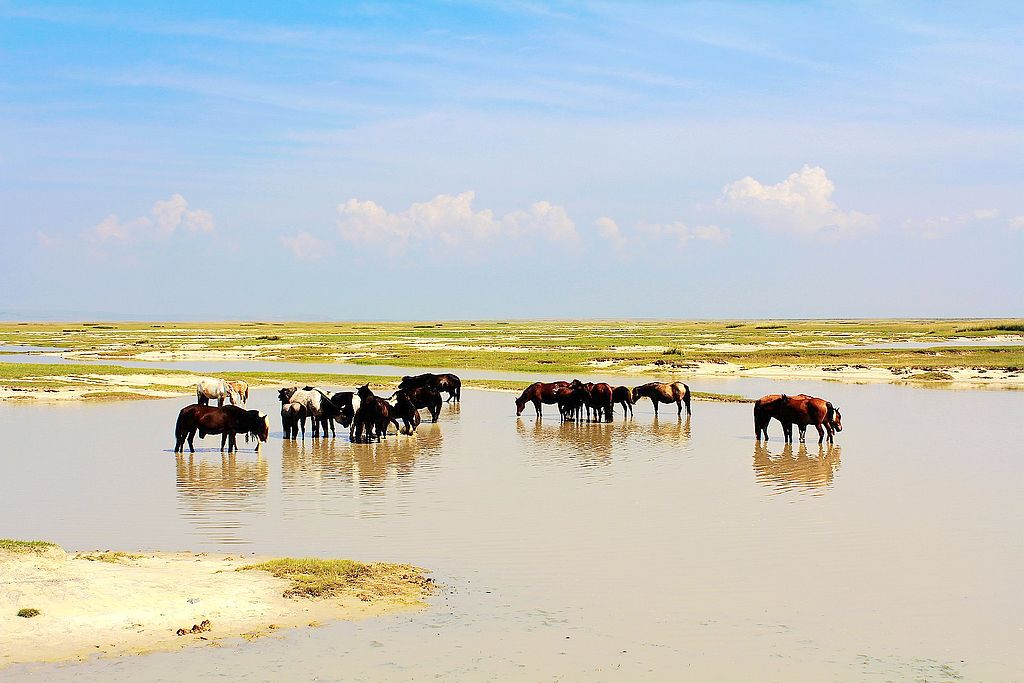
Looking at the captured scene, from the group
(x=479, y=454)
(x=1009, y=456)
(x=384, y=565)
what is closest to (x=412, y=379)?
(x=479, y=454)

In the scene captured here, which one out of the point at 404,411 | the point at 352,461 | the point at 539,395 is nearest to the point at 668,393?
the point at 539,395

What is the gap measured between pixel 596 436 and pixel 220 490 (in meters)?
10.4

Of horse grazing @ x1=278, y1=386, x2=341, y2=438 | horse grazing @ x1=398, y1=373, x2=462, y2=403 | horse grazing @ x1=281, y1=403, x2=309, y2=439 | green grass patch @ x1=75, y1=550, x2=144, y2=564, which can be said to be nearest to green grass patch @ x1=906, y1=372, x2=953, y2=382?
horse grazing @ x1=398, y1=373, x2=462, y2=403

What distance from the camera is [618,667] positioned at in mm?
8320

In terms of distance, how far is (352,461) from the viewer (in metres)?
19.9

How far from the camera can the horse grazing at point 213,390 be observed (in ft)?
103

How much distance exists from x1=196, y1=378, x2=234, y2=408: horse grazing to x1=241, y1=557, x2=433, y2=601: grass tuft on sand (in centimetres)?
2107

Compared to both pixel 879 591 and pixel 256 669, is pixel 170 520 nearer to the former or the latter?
pixel 256 669

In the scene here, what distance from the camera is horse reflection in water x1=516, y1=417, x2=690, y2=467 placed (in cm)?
2131

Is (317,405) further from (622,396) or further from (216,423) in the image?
(622,396)

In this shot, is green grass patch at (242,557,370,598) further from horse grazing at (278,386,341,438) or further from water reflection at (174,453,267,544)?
horse grazing at (278,386,341,438)

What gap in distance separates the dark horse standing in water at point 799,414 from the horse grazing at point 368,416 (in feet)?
28.2

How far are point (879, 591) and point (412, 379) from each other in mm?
22706

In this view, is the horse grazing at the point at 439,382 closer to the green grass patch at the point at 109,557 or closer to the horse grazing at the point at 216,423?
the horse grazing at the point at 216,423
